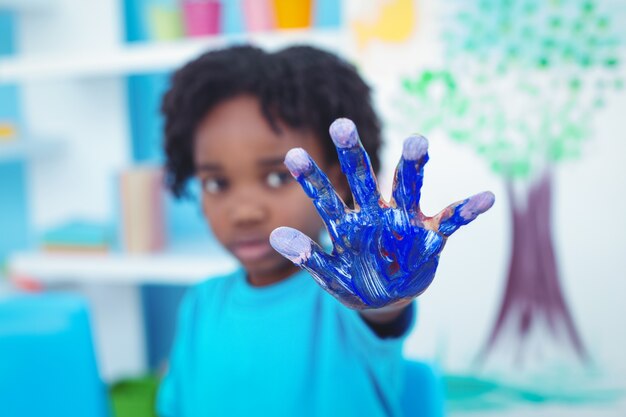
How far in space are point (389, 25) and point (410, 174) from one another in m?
0.84

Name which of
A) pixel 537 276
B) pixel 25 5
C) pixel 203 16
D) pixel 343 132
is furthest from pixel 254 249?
pixel 25 5

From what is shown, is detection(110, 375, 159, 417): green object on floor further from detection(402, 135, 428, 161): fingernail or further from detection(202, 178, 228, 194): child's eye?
detection(402, 135, 428, 161): fingernail

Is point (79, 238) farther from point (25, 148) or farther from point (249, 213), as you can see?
point (249, 213)

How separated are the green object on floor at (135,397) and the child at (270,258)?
672 mm

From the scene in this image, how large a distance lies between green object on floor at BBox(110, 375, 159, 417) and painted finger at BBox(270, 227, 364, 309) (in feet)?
3.50

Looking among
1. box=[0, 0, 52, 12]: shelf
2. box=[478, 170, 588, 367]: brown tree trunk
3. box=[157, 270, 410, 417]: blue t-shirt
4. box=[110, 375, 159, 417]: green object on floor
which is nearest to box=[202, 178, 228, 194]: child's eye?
box=[157, 270, 410, 417]: blue t-shirt

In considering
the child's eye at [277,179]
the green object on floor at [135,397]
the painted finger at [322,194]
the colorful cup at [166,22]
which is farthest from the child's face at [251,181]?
the green object on floor at [135,397]

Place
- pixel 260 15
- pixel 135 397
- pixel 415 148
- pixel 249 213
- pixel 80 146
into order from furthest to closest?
pixel 80 146
pixel 135 397
pixel 260 15
pixel 249 213
pixel 415 148

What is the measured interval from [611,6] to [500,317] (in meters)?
0.55

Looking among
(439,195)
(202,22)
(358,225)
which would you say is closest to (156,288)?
(202,22)

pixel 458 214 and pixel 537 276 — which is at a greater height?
pixel 458 214

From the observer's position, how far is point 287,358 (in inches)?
26.0

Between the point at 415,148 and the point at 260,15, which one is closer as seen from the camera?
the point at 415,148

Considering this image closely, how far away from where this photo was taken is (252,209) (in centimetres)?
64
